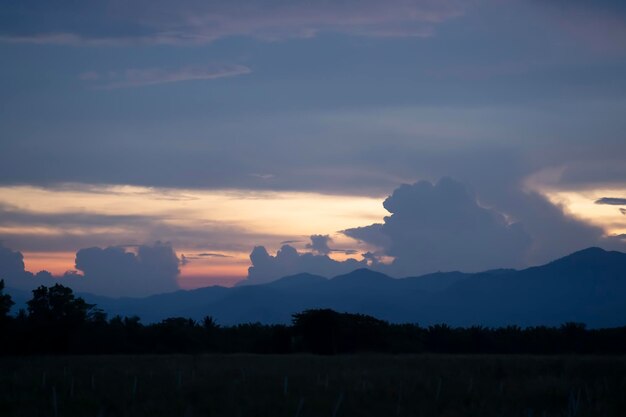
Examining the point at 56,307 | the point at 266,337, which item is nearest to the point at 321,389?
the point at 266,337

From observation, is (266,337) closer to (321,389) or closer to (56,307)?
(56,307)

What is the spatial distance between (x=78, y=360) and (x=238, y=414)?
68.5 ft

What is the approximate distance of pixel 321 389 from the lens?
2638 cm

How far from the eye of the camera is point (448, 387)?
88.3 feet

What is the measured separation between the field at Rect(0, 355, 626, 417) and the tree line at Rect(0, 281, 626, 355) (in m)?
20.5

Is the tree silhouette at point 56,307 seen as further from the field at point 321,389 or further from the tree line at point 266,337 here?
the field at point 321,389

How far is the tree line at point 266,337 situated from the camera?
182 feet

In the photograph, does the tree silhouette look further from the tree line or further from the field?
the field

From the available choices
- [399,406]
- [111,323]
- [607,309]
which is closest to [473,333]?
[111,323]

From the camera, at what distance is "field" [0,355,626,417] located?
22109 millimetres

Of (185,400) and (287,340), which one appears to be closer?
(185,400)

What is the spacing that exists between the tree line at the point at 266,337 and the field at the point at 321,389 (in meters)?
20.5

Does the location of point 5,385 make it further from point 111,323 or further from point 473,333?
point 473,333

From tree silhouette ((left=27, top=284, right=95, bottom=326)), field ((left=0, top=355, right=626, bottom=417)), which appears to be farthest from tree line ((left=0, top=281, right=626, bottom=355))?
field ((left=0, top=355, right=626, bottom=417))
